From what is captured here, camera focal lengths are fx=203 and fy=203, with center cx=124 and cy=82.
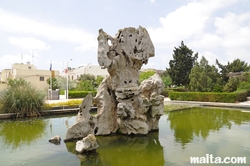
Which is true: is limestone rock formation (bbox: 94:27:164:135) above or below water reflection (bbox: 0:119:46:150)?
above

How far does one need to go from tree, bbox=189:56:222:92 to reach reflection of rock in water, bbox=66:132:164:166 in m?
20.1

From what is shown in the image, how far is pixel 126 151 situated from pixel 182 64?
29473 mm

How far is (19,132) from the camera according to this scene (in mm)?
10203

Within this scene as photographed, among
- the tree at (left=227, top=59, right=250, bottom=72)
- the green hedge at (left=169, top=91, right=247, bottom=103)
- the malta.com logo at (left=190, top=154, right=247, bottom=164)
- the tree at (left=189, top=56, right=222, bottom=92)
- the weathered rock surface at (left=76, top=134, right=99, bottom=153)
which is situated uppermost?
the tree at (left=227, top=59, right=250, bottom=72)

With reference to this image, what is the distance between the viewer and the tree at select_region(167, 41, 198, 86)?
3450 cm

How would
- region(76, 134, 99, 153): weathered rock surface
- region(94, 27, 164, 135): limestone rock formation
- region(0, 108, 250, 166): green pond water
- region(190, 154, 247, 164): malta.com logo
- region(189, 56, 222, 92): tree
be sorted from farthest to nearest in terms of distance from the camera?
region(189, 56, 222, 92): tree
region(94, 27, 164, 135): limestone rock formation
region(76, 134, 99, 153): weathered rock surface
region(0, 108, 250, 166): green pond water
region(190, 154, 247, 164): malta.com logo

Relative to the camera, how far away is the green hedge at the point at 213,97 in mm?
22188

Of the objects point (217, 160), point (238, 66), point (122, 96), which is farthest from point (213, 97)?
point (238, 66)

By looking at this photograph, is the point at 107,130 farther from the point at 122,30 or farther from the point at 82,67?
the point at 82,67

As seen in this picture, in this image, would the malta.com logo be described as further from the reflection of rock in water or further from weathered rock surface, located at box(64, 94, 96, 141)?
weathered rock surface, located at box(64, 94, 96, 141)

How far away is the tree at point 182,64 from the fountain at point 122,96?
2551 centimetres

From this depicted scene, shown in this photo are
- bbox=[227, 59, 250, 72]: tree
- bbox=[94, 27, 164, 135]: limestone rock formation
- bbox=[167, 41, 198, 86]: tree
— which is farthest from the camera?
bbox=[227, 59, 250, 72]: tree

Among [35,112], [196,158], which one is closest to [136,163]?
[196,158]

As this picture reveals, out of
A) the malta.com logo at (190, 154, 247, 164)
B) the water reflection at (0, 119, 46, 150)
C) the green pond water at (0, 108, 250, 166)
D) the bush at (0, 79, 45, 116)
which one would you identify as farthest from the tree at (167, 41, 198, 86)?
the malta.com logo at (190, 154, 247, 164)
